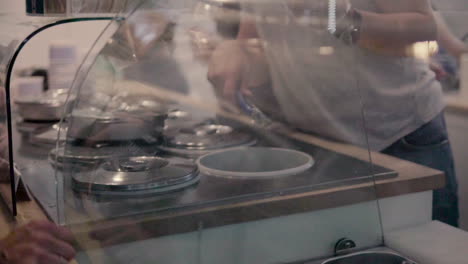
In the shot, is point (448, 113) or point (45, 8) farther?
point (448, 113)

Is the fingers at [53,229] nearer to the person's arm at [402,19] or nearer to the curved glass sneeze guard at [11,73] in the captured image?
the curved glass sneeze guard at [11,73]

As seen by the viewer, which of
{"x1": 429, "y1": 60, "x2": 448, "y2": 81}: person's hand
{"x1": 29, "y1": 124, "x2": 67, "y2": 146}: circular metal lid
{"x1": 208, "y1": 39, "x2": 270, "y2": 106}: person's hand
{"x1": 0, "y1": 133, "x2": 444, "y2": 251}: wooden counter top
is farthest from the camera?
{"x1": 29, "y1": 124, "x2": 67, "y2": 146}: circular metal lid

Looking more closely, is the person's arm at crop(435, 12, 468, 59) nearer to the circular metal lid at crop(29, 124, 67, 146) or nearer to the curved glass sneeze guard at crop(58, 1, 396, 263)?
the curved glass sneeze guard at crop(58, 1, 396, 263)

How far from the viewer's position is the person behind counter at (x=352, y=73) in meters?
0.89

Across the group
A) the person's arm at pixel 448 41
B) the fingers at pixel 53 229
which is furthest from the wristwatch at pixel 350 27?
Answer: the fingers at pixel 53 229

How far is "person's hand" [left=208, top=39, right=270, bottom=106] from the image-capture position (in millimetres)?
987

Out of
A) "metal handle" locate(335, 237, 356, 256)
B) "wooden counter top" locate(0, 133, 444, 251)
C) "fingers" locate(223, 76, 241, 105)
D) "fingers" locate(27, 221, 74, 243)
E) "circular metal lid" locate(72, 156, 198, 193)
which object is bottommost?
"metal handle" locate(335, 237, 356, 256)

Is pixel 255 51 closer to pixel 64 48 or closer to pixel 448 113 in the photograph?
pixel 448 113

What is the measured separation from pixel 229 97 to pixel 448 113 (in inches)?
31.8

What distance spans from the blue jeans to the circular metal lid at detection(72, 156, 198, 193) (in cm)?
50

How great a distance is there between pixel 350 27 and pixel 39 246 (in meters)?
0.61

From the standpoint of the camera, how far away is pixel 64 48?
2.28 meters

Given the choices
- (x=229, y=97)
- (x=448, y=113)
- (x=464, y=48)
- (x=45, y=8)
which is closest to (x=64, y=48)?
(x=45, y=8)

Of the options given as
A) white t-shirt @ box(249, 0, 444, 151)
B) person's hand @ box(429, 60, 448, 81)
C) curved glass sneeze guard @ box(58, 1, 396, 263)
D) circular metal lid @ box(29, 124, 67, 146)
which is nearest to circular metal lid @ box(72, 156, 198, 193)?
curved glass sneeze guard @ box(58, 1, 396, 263)
